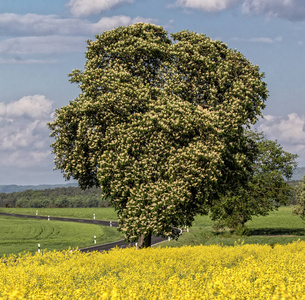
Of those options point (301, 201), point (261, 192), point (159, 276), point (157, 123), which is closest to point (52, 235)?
point (261, 192)

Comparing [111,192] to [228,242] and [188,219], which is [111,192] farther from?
[228,242]

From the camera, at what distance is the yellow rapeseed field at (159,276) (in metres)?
9.61

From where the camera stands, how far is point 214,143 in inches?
944

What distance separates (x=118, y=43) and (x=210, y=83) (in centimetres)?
664

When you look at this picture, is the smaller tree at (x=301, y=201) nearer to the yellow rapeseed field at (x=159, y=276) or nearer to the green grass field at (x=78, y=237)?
the green grass field at (x=78, y=237)

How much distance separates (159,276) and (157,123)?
11.6 meters

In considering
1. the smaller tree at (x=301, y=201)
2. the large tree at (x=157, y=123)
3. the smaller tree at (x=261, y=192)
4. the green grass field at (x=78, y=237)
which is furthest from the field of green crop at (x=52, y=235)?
the smaller tree at (x=301, y=201)

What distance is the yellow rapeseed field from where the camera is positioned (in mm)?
9609

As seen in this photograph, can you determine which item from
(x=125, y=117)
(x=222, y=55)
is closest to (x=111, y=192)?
(x=125, y=117)

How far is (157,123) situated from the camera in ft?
76.8

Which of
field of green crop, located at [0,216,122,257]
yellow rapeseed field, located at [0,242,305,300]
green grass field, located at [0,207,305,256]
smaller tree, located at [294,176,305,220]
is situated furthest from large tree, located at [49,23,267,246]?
smaller tree, located at [294,176,305,220]

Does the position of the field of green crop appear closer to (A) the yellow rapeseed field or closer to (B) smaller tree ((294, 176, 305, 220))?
(B) smaller tree ((294, 176, 305, 220))

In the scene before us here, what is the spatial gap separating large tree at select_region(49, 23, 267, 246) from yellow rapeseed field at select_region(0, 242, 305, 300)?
465 centimetres

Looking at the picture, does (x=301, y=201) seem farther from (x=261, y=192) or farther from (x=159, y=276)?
(x=159, y=276)
